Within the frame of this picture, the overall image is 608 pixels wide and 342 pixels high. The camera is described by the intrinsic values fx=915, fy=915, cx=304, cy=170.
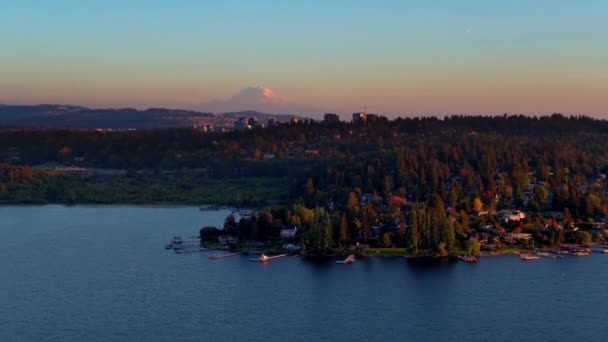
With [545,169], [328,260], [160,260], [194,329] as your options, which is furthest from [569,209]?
[194,329]

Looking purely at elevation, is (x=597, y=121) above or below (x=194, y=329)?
above

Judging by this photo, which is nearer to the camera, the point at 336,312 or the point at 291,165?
the point at 336,312

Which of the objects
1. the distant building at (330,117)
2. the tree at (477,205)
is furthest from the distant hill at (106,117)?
the tree at (477,205)

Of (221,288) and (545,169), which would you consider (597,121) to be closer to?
(545,169)

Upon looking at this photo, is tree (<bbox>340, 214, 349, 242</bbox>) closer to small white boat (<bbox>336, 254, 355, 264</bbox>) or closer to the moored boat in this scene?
small white boat (<bbox>336, 254, 355, 264</bbox>)

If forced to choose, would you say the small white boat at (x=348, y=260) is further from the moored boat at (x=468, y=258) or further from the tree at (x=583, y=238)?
the tree at (x=583, y=238)

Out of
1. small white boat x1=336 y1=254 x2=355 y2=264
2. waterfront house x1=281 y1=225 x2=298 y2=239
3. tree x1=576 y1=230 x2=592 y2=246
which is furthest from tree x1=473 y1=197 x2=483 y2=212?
small white boat x1=336 y1=254 x2=355 y2=264
